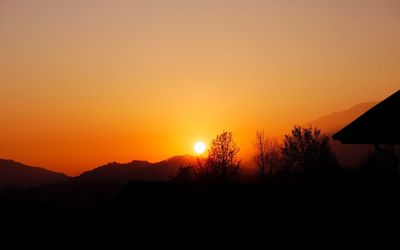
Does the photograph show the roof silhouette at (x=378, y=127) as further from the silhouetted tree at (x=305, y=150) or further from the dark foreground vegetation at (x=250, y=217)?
the silhouetted tree at (x=305, y=150)

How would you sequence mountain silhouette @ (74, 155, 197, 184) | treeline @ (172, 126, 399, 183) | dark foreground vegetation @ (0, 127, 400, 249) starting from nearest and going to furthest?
dark foreground vegetation @ (0, 127, 400, 249), treeline @ (172, 126, 399, 183), mountain silhouette @ (74, 155, 197, 184)

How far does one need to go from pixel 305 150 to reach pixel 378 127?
47591 mm

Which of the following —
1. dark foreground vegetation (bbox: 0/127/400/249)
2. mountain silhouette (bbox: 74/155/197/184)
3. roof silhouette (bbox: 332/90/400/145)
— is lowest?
dark foreground vegetation (bbox: 0/127/400/249)

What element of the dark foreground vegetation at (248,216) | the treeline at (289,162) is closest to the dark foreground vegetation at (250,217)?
the dark foreground vegetation at (248,216)

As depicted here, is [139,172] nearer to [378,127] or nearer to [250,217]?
[250,217]

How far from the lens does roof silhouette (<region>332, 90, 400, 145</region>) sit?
892 cm

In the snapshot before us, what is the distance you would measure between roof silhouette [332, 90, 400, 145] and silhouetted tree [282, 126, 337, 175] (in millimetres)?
45472

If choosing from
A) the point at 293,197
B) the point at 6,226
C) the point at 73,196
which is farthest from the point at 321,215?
the point at 73,196

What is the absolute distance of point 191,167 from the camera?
2276 inches

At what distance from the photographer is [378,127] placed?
9.07 metres

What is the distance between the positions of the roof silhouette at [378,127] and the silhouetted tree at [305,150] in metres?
45.5

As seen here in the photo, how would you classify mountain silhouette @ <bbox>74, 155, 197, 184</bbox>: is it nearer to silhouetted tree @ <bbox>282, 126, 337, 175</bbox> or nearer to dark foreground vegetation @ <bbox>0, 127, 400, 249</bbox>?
silhouetted tree @ <bbox>282, 126, 337, 175</bbox>

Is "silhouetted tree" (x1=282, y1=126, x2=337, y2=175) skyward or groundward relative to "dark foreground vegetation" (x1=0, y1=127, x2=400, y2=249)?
skyward

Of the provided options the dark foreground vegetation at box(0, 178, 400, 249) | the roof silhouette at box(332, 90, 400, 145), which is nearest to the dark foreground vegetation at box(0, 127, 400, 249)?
the dark foreground vegetation at box(0, 178, 400, 249)
